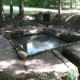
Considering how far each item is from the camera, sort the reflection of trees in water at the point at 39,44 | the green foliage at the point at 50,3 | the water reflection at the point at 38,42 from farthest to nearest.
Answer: the green foliage at the point at 50,3 < the reflection of trees in water at the point at 39,44 < the water reflection at the point at 38,42

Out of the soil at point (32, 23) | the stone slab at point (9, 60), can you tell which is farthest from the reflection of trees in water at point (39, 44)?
the soil at point (32, 23)

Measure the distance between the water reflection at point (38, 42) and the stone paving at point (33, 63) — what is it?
2876 millimetres

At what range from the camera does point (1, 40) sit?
11.9 metres

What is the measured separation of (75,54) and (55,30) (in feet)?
20.2

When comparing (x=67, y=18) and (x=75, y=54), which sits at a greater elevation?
(x=67, y=18)

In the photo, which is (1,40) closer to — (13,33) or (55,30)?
(13,33)

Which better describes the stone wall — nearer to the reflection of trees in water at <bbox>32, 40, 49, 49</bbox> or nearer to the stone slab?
the reflection of trees in water at <bbox>32, 40, 49, 49</bbox>

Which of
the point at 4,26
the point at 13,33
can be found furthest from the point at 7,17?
the point at 13,33

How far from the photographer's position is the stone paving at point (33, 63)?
7101 mm

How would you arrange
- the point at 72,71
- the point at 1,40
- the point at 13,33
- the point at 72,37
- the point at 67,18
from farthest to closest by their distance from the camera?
the point at 67,18 → the point at 13,33 → the point at 72,37 → the point at 1,40 → the point at 72,71

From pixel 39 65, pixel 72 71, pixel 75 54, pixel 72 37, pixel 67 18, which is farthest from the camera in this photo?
pixel 67 18

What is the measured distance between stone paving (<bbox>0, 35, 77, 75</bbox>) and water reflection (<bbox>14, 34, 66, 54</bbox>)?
9.44ft

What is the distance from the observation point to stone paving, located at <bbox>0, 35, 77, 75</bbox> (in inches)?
280

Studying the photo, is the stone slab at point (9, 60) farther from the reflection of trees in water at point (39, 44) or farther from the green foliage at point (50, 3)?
the green foliage at point (50, 3)
